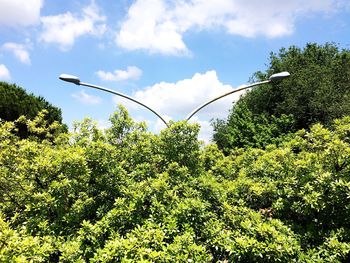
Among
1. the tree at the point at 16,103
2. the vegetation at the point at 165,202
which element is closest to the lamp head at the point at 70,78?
the tree at the point at 16,103

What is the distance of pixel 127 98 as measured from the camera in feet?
53.7

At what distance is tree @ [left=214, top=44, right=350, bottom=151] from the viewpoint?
90.1 ft

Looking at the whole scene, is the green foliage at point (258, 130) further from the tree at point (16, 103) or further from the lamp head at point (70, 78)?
the lamp head at point (70, 78)

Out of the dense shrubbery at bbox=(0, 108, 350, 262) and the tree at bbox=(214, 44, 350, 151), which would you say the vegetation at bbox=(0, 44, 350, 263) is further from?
the tree at bbox=(214, 44, 350, 151)

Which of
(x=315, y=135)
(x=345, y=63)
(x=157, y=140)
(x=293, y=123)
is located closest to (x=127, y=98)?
(x=157, y=140)

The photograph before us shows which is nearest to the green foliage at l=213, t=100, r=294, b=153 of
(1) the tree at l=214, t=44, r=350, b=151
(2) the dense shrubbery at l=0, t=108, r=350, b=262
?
(1) the tree at l=214, t=44, r=350, b=151

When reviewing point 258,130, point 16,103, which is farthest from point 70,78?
point 258,130

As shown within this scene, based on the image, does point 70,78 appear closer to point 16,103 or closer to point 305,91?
point 16,103

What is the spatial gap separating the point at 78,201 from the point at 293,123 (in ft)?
82.0

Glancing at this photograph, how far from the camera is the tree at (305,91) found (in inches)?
1081

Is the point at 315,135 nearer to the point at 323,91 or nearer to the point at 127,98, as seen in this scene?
the point at 127,98

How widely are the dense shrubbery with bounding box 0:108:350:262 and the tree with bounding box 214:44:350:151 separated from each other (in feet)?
68.1

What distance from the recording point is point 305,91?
28.8 metres

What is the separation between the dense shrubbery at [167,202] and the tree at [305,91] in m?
20.7
